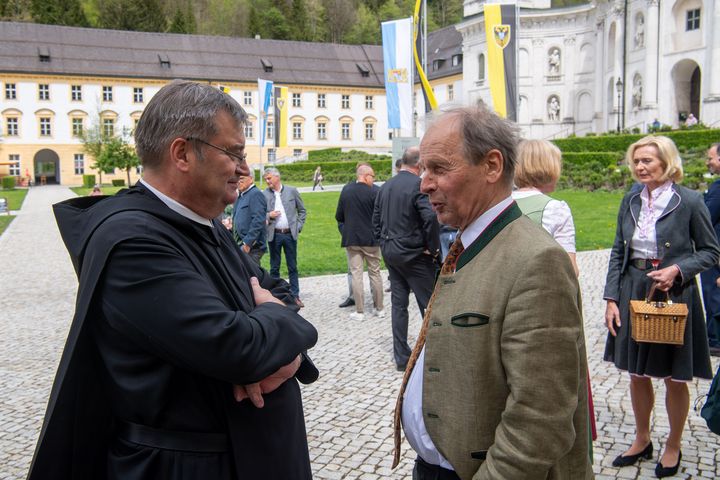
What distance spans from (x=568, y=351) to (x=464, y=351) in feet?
0.94

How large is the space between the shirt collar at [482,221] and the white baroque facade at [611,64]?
40010 millimetres

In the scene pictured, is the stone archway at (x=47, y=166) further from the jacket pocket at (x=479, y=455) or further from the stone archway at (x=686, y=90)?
the jacket pocket at (x=479, y=455)

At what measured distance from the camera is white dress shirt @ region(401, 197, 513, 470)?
208 cm

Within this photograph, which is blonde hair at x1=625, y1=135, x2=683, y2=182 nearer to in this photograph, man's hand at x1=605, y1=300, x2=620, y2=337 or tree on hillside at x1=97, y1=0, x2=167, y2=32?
man's hand at x1=605, y1=300, x2=620, y2=337

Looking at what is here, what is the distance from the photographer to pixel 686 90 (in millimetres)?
42125

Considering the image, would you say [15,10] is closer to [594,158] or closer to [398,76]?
[594,158]

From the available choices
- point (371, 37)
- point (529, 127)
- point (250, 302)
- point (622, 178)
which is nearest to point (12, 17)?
point (371, 37)

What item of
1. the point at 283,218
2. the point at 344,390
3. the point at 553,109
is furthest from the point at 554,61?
the point at 344,390

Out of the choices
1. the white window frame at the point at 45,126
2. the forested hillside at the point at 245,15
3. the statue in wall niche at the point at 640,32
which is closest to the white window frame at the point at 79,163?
the white window frame at the point at 45,126

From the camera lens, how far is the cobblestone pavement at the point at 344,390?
4.43m

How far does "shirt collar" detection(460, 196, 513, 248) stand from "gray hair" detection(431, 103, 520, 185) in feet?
0.26

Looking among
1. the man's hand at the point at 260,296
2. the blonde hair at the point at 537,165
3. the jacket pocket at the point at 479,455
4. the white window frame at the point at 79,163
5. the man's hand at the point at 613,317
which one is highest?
the white window frame at the point at 79,163

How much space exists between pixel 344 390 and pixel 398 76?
1325 centimetres

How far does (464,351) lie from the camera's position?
192 cm
